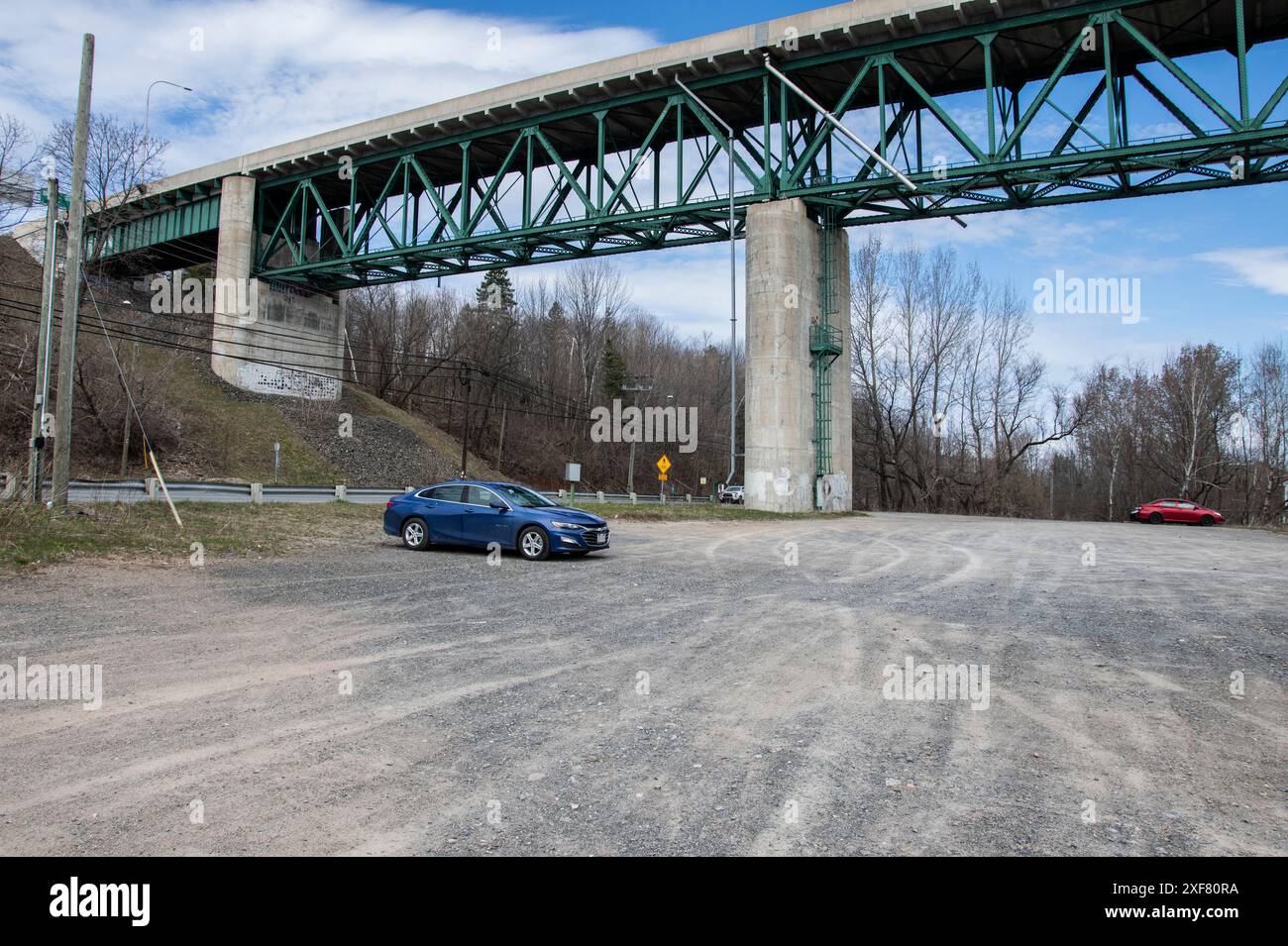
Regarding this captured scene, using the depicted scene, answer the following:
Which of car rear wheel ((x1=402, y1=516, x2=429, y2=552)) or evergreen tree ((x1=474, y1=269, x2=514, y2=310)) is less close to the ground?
evergreen tree ((x1=474, y1=269, x2=514, y2=310))

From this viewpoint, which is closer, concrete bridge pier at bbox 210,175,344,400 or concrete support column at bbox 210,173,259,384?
concrete support column at bbox 210,173,259,384

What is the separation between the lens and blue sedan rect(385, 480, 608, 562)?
15.2 metres

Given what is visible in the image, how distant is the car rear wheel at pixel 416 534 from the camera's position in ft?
53.7

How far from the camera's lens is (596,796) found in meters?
4.06

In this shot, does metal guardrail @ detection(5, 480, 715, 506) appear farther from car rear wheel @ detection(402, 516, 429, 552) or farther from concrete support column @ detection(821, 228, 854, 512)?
concrete support column @ detection(821, 228, 854, 512)

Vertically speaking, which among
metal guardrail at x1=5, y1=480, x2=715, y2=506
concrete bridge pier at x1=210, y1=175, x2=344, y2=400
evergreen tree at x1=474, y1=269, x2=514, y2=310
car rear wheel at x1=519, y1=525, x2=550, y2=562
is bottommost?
car rear wheel at x1=519, y1=525, x2=550, y2=562

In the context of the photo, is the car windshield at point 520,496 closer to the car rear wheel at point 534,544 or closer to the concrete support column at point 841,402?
the car rear wheel at point 534,544

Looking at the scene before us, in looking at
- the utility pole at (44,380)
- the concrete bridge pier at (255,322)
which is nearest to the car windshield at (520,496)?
the utility pole at (44,380)

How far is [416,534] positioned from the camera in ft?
54.0

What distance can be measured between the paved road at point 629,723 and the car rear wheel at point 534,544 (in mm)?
3659

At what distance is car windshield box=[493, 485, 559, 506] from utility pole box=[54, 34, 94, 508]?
869cm

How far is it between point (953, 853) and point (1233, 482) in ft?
223

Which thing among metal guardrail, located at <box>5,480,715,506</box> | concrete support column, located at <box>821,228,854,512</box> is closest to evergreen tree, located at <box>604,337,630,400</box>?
concrete support column, located at <box>821,228,854,512</box>
